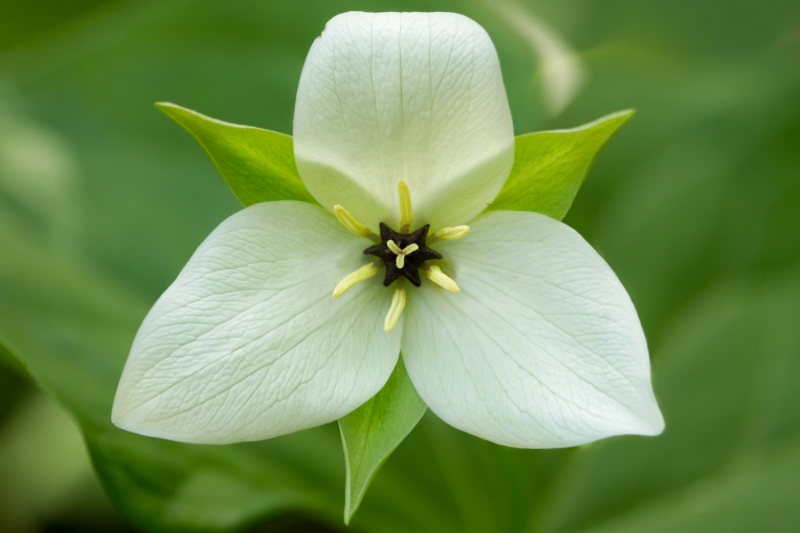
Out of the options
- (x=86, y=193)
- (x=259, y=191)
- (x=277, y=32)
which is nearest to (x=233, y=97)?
(x=277, y=32)

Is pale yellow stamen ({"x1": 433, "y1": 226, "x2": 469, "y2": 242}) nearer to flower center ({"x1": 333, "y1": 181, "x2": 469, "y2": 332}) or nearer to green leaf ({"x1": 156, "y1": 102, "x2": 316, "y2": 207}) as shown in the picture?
flower center ({"x1": 333, "y1": 181, "x2": 469, "y2": 332})

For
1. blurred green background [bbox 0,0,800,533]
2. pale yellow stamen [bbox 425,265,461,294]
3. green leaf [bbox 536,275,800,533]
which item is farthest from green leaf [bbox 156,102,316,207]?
green leaf [bbox 536,275,800,533]

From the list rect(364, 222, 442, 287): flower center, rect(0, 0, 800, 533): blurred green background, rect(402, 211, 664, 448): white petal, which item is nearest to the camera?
rect(402, 211, 664, 448): white petal

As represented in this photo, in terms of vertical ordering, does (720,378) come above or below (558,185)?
above

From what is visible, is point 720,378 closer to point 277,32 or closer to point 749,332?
point 749,332

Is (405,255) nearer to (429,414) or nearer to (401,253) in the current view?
(401,253)

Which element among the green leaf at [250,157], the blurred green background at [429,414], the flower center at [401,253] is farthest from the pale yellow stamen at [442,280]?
the blurred green background at [429,414]

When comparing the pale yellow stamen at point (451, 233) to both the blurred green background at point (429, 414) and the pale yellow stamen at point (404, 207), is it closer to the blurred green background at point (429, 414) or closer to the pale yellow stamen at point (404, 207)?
the pale yellow stamen at point (404, 207)

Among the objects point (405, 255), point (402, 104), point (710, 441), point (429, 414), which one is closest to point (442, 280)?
point (405, 255)
